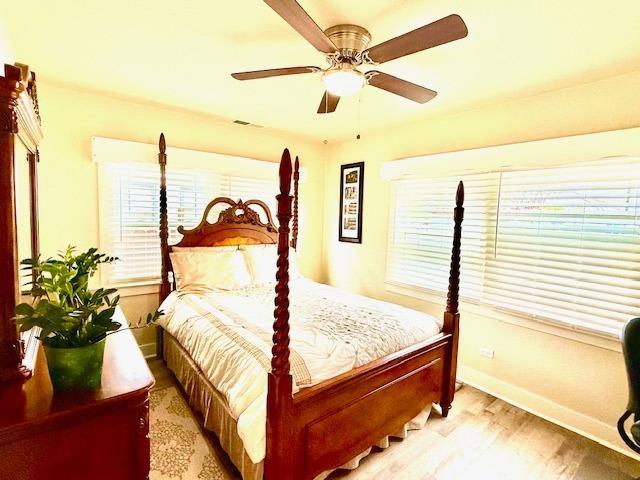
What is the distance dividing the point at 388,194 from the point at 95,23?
2878 mm

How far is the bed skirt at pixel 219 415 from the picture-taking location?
173 cm

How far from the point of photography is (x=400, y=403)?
6.93 ft

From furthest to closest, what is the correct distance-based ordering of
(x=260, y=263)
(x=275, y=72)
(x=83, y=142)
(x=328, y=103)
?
(x=260, y=263), (x=83, y=142), (x=328, y=103), (x=275, y=72)

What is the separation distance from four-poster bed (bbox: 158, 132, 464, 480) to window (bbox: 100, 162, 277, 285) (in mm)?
307

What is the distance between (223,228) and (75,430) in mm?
2587

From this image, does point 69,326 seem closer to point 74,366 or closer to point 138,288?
point 74,366

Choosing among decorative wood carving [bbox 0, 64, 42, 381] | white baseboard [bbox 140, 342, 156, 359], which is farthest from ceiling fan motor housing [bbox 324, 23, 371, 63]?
white baseboard [bbox 140, 342, 156, 359]

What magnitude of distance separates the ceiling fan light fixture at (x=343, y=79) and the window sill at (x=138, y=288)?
8.39 feet

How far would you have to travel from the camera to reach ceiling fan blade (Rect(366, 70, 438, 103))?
72.8 inches

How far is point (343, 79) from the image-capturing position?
67.6 inches

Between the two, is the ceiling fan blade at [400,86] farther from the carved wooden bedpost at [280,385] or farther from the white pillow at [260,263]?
the white pillow at [260,263]

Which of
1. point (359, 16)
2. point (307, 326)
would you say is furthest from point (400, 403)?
point (359, 16)

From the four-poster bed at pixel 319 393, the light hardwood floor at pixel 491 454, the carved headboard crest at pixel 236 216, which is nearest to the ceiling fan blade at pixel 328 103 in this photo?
the four-poster bed at pixel 319 393

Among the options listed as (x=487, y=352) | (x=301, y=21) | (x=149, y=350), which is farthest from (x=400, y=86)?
(x=149, y=350)
